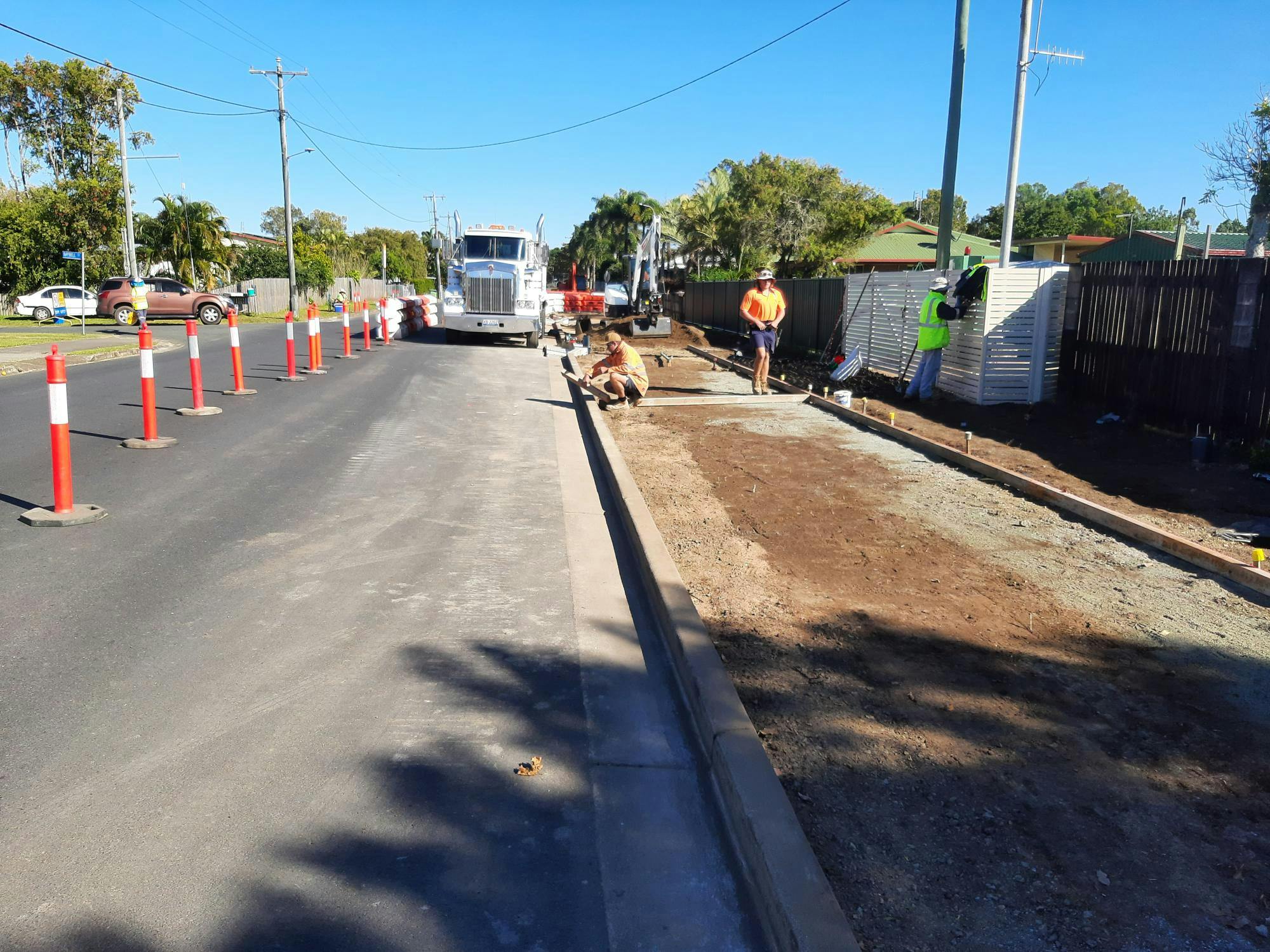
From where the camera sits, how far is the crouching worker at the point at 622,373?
13125 millimetres

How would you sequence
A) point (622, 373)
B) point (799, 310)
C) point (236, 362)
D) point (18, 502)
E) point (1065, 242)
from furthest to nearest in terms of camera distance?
point (1065, 242) → point (799, 310) → point (236, 362) → point (622, 373) → point (18, 502)

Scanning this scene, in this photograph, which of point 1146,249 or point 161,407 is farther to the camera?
point 1146,249

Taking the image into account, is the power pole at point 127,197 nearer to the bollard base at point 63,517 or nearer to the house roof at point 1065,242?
the bollard base at point 63,517

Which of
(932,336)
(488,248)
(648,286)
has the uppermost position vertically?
(488,248)

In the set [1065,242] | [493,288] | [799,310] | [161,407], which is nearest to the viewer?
[161,407]

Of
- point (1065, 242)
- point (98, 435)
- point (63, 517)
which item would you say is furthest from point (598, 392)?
point (1065, 242)

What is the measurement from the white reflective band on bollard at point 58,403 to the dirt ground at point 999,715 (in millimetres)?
4398

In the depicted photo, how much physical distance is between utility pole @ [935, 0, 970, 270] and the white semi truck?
1178 centimetres

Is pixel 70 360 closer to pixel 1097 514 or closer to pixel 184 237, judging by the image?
pixel 1097 514

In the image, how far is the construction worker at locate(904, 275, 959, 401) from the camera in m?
13.7

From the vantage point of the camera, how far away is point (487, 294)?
81.3ft

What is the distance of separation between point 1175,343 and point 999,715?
835cm

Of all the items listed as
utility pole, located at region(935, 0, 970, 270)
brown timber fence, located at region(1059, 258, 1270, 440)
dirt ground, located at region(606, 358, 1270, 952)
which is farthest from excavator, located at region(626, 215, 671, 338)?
dirt ground, located at region(606, 358, 1270, 952)

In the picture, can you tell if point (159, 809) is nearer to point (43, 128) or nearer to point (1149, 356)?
point (1149, 356)
